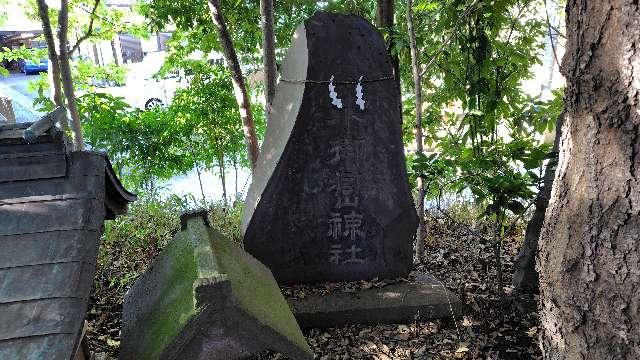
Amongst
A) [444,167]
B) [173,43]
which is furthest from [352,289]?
[173,43]

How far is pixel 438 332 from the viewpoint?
4.25 meters

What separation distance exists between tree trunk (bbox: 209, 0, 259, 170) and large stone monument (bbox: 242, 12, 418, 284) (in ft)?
4.85

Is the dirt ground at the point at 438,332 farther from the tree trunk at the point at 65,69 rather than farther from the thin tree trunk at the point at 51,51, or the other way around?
the thin tree trunk at the point at 51,51

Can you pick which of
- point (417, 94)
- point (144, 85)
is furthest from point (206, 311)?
point (144, 85)

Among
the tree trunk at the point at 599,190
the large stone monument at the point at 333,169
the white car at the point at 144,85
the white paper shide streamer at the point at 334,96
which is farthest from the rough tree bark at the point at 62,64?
the white car at the point at 144,85

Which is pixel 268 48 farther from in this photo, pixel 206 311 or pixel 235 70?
pixel 206 311

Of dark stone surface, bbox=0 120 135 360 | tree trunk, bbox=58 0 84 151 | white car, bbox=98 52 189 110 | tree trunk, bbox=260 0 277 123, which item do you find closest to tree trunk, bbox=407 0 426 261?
tree trunk, bbox=260 0 277 123

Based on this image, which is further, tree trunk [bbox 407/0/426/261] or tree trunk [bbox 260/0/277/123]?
tree trunk [bbox 260/0/277/123]

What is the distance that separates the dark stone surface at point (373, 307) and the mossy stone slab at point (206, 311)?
137 cm

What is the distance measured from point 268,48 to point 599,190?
4.43 metres

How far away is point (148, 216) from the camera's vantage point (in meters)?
6.66

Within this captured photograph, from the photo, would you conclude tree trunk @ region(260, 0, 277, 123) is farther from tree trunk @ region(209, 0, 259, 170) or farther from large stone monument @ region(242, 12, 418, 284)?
large stone monument @ region(242, 12, 418, 284)

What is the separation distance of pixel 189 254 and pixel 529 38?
14.7ft

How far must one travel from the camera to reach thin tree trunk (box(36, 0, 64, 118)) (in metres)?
5.33
